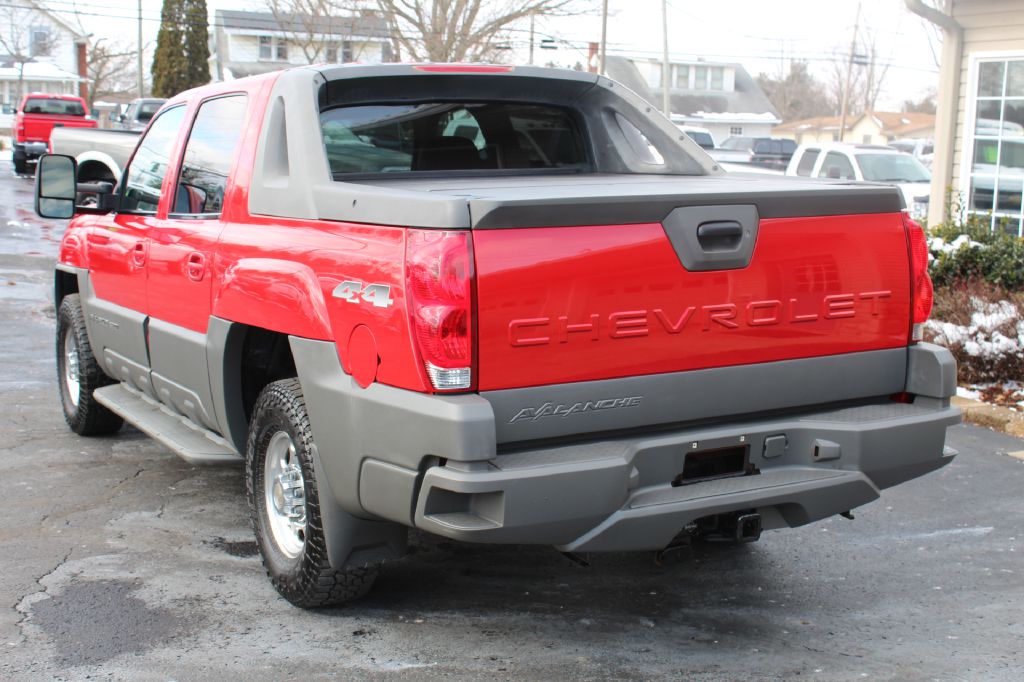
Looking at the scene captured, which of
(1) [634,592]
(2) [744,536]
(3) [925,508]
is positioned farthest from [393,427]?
(3) [925,508]

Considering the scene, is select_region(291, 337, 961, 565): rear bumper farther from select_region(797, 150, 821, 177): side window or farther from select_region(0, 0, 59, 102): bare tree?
select_region(0, 0, 59, 102): bare tree

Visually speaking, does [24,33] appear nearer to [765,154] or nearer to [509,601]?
[765,154]

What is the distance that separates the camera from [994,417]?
24.2ft

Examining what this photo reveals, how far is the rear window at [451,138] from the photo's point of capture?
4961 millimetres

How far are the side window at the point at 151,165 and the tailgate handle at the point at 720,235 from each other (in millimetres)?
2974

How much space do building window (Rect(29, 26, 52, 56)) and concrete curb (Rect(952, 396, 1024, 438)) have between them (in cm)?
6501

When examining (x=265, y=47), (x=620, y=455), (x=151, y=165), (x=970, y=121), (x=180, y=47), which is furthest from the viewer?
(x=265, y=47)

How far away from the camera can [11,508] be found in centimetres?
550

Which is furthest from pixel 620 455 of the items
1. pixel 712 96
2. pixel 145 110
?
pixel 712 96

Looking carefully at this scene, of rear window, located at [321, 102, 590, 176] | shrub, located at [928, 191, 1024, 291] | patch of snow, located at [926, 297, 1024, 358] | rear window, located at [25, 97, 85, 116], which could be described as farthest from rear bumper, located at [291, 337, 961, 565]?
rear window, located at [25, 97, 85, 116]

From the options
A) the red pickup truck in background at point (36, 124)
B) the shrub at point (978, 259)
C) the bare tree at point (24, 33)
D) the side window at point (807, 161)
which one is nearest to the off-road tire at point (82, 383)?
the shrub at point (978, 259)

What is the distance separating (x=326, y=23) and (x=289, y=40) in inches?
76.9

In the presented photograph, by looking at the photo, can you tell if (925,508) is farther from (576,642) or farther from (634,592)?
(576,642)

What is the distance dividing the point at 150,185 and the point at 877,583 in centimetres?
391
